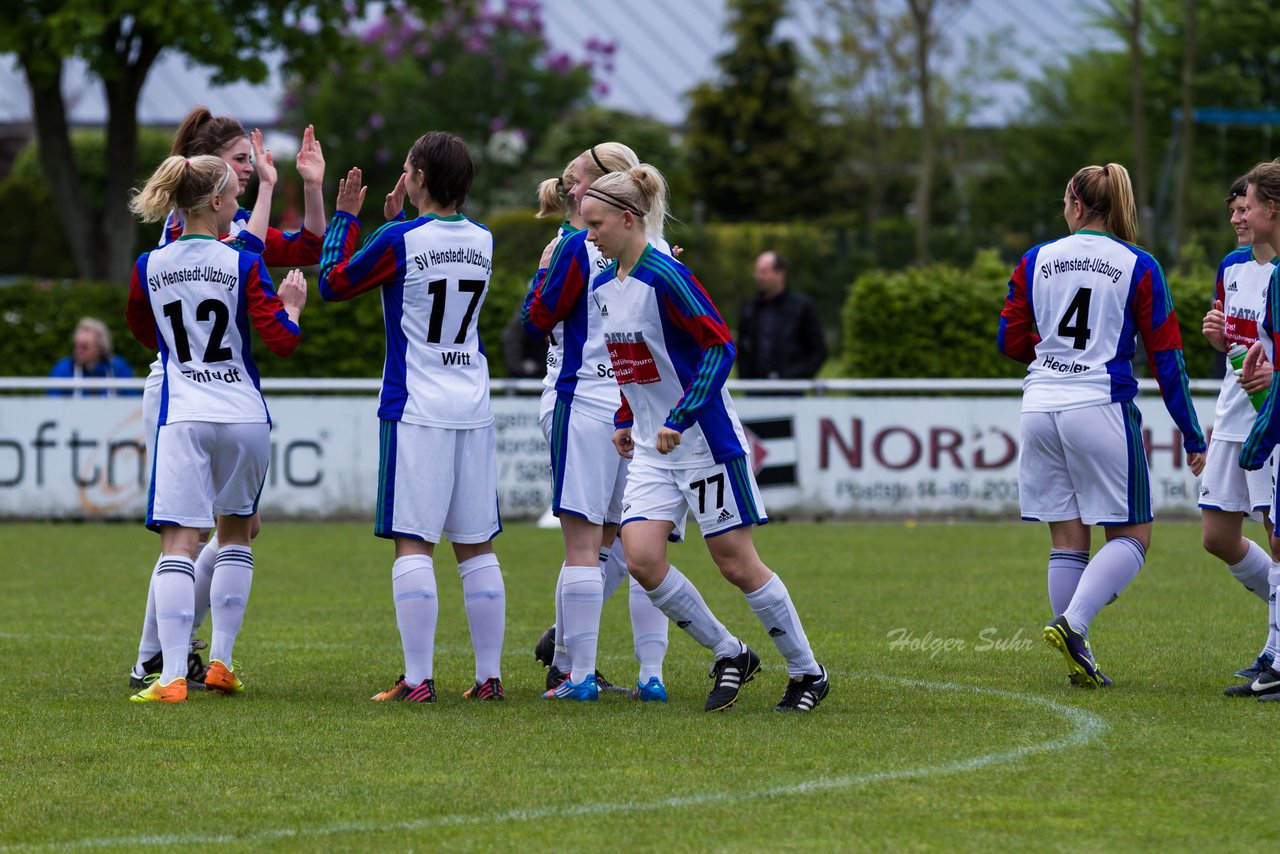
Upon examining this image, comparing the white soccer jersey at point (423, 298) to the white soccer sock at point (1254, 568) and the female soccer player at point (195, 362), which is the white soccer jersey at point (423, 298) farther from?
the white soccer sock at point (1254, 568)

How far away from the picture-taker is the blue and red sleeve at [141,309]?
7.05 metres

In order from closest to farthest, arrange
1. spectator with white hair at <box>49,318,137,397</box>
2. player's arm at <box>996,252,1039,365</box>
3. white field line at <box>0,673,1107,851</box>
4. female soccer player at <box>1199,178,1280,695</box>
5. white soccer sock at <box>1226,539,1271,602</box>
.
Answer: white field line at <box>0,673,1107,851</box> < player's arm at <box>996,252,1039,365</box> < female soccer player at <box>1199,178,1280,695</box> < white soccer sock at <box>1226,539,1271,602</box> < spectator with white hair at <box>49,318,137,397</box>

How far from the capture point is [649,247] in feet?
21.4

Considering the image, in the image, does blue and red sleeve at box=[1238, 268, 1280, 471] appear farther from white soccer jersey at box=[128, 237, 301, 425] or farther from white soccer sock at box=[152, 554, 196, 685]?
white soccer sock at box=[152, 554, 196, 685]

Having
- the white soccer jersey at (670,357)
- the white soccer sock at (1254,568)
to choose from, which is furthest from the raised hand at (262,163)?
the white soccer sock at (1254,568)

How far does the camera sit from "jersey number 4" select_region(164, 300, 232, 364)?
7.00 meters

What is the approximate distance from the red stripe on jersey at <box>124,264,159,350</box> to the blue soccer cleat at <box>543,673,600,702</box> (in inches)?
84.8

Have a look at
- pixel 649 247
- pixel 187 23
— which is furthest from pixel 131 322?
pixel 187 23

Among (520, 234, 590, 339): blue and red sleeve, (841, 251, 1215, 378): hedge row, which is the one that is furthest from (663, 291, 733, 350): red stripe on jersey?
(841, 251, 1215, 378): hedge row

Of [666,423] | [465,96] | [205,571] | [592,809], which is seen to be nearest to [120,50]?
[205,571]

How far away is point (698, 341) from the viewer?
21.0ft

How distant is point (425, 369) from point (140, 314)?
1245mm

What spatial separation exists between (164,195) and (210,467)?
3.58 ft

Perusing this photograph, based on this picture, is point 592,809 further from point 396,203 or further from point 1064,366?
point 1064,366
